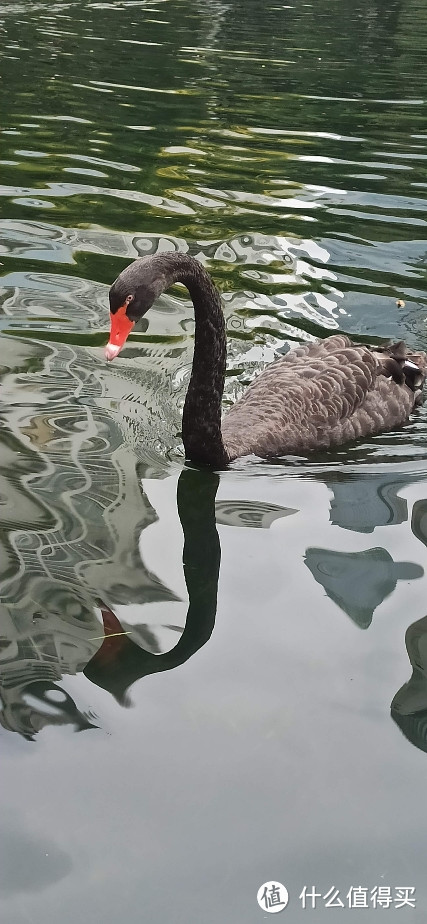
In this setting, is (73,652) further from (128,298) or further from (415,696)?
(128,298)

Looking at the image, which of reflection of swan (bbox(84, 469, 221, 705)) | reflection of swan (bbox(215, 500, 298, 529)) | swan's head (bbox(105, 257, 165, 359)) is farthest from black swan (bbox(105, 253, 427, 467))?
reflection of swan (bbox(84, 469, 221, 705))

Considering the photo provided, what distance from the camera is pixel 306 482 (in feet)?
15.6

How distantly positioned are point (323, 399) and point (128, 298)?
1.55m

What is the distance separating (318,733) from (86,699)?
68 centimetres

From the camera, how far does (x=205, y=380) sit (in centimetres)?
497

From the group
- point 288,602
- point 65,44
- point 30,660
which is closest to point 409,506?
point 288,602

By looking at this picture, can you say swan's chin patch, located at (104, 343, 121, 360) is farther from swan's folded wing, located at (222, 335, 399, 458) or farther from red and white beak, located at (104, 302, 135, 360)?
swan's folded wing, located at (222, 335, 399, 458)

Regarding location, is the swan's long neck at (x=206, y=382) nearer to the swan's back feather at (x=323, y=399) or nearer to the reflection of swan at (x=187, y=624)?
the swan's back feather at (x=323, y=399)

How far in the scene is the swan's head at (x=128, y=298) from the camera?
13.5 feet

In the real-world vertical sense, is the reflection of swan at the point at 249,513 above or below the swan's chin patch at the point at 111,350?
below

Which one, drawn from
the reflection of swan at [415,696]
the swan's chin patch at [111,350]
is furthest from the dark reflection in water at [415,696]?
the swan's chin patch at [111,350]

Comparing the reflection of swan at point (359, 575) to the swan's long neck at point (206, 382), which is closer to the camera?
the reflection of swan at point (359, 575)

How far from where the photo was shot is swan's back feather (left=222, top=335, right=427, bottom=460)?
515 cm

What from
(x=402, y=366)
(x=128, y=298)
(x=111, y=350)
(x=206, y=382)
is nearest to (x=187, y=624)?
(x=111, y=350)
